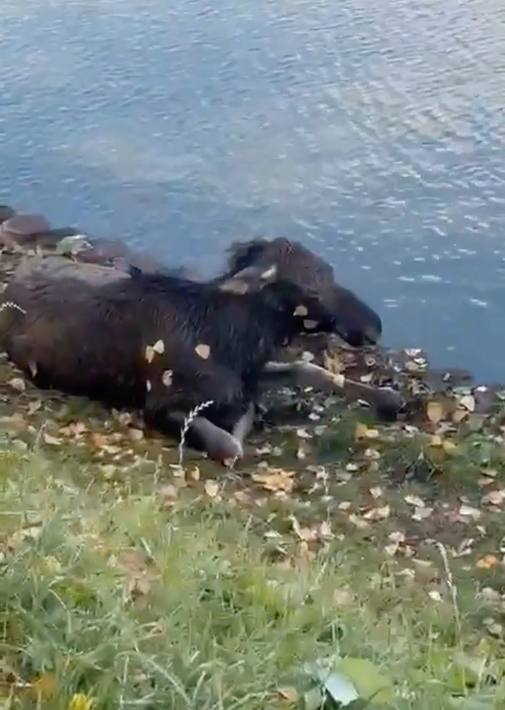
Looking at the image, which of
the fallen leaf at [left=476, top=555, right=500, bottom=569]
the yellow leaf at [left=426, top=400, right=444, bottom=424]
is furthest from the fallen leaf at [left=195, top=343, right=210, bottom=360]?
the fallen leaf at [left=476, top=555, right=500, bottom=569]

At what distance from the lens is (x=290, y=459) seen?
7.37 meters

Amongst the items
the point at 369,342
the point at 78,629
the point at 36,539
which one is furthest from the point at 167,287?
the point at 78,629

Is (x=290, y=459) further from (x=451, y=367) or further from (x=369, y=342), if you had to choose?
(x=451, y=367)

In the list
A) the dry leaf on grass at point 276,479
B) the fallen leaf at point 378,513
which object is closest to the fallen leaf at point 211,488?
the dry leaf on grass at point 276,479

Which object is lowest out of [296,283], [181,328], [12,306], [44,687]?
[12,306]

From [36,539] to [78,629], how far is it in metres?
0.59

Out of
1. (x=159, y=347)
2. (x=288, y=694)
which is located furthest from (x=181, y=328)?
(x=288, y=694)

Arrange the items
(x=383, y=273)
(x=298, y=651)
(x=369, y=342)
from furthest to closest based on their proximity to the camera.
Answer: (x=383, y=273)
(x=369, y=342)
(x=298, y=651)

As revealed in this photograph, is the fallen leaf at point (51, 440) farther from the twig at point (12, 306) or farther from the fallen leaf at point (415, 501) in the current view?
the fallen leaf at point (415, 501)

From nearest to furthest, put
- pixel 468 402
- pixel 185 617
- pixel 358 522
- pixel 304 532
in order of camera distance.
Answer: pixel 185 617 < pixel 304 532 < pixel 358 522 < pixel 468 402

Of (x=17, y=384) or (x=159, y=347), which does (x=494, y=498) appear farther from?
(x=17, y=384)

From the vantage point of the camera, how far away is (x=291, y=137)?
36.6ft

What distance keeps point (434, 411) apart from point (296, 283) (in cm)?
110

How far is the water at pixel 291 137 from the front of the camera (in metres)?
9.58
